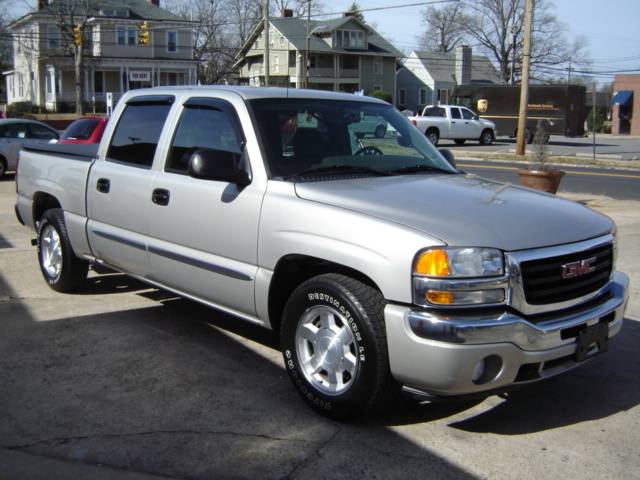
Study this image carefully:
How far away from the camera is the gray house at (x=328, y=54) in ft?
218

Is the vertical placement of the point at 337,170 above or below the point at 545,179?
above

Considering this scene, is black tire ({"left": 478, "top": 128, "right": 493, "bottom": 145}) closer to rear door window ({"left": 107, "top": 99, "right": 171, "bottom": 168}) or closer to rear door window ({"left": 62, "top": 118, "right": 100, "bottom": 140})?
rear door window ({"left": 62, "top": 118, "right": 100, "bottom": 140})

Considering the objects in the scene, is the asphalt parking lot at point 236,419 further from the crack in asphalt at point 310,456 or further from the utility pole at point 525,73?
the utility pole at point 525,73

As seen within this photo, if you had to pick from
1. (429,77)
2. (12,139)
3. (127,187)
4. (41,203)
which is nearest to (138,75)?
(429,77)

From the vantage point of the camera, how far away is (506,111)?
41219 millimetres

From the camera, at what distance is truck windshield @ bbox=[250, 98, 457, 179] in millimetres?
4664

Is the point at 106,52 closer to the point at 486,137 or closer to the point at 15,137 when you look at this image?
the point at 486,137

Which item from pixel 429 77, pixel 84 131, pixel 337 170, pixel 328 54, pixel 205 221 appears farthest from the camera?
pixel 429 77

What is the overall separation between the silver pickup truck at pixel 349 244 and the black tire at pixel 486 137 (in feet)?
106

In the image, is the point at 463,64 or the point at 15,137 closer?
the point at 15,137

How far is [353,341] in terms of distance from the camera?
3.89m

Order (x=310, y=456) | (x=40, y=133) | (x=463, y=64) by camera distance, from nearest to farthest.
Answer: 1. (x=310, y=456)
2. (x=40, y=133)
3. (x=463, y=64)

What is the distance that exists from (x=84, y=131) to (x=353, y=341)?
13.4 metres

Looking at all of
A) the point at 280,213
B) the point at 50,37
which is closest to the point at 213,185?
the point at 280,213
